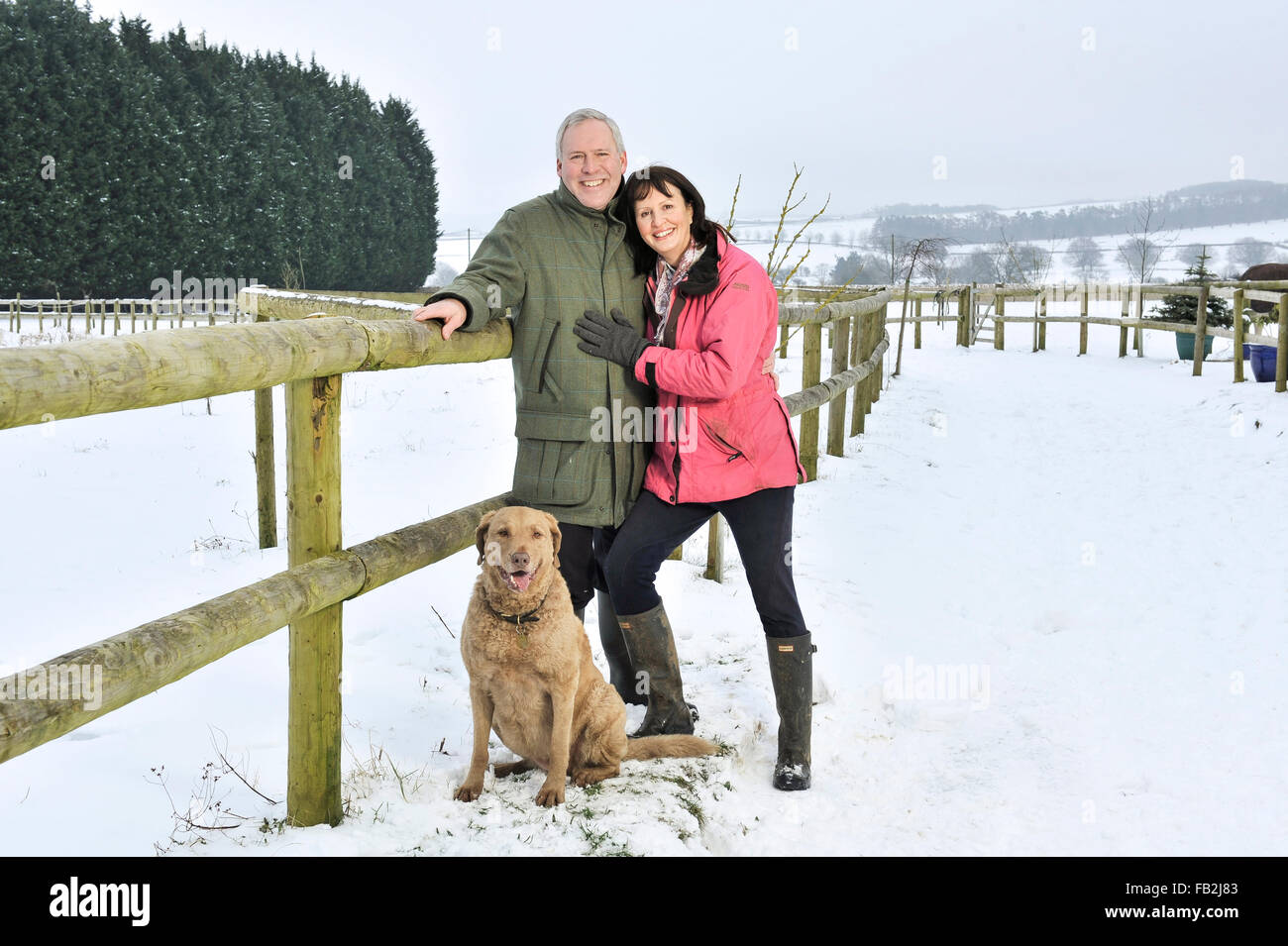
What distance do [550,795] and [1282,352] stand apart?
1097 centimetres

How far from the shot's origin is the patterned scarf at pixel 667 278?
3002 mm

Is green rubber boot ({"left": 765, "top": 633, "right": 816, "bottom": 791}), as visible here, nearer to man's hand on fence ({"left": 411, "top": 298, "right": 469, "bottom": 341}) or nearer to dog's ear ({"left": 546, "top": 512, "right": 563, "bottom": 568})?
dog's ear ({"left": 546, "top": 512, "right": 563, "bottom": 568})

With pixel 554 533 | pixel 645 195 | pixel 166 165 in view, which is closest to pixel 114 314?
pixel 166 165

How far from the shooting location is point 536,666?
2654 millimetres

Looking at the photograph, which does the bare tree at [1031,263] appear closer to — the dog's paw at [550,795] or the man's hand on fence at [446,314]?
the man's hand on fence at [446,314]

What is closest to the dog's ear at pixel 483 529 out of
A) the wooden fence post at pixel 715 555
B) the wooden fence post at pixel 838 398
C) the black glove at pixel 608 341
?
the black glove at pixel 608 341

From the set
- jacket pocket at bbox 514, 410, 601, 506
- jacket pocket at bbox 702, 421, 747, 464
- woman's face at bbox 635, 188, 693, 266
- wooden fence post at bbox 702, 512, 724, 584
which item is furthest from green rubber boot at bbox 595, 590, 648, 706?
wooden fence post at bbox 702, 512, 724, 584

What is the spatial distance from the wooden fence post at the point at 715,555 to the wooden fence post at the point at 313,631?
2842 mm

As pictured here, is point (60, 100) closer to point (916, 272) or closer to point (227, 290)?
point (227, 290)
